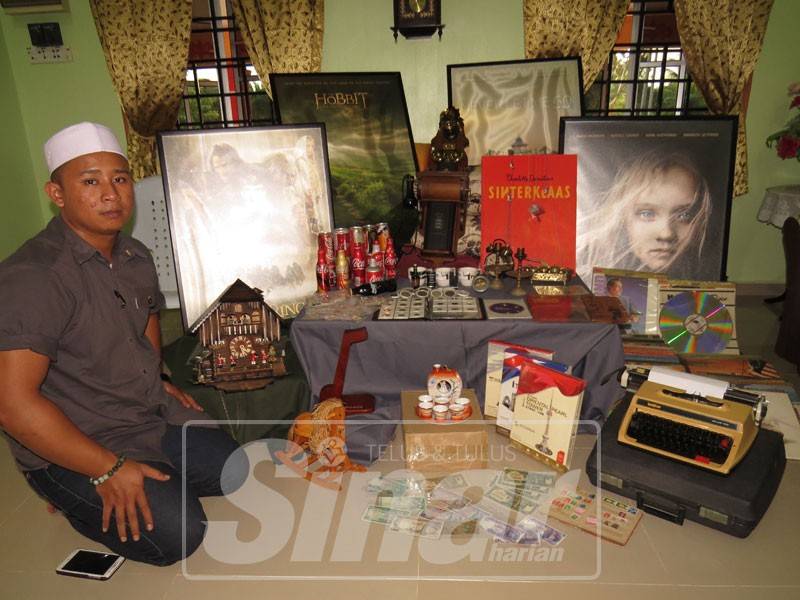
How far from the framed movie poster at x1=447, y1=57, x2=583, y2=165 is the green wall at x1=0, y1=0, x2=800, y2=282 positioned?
76 centimetres

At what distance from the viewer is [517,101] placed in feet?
14.9

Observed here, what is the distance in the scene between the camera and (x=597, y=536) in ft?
7.52

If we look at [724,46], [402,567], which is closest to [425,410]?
[402,567]

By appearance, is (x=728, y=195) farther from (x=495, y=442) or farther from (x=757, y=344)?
(x=495, y=442)

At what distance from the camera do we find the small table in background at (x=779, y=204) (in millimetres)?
4625

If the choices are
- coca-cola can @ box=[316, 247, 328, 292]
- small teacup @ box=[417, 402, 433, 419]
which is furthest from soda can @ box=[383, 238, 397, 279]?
small teacup @ box=[417, 402, 433, 419]

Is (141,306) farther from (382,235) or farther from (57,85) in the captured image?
(57,85)

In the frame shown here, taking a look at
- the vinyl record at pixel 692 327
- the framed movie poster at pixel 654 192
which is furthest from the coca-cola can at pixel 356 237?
the vinyl record at pixel 692 327

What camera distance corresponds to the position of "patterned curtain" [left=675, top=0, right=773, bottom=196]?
490cm

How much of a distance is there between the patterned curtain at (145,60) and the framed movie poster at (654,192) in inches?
148

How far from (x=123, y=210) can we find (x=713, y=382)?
7.93 ft

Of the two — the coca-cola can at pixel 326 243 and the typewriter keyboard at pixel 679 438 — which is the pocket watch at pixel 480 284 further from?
the typewriter keyboard at pixel 679 438

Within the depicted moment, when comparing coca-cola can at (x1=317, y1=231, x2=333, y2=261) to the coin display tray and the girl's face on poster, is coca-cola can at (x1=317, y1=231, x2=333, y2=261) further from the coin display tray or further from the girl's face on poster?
the girl's face on poster

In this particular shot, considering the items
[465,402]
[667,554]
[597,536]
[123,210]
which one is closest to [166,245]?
[123,210]
